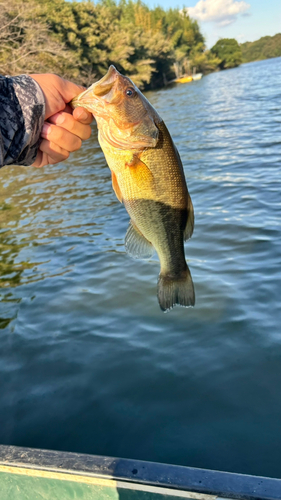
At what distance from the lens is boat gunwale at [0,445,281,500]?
193 centimetres

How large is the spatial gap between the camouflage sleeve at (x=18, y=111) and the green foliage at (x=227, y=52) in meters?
114

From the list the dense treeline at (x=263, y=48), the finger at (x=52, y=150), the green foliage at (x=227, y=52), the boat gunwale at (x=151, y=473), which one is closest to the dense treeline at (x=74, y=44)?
the finger at (x=52, y=150)

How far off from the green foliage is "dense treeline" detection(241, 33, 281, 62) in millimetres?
51429

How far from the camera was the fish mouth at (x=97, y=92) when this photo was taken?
2295 millimetres

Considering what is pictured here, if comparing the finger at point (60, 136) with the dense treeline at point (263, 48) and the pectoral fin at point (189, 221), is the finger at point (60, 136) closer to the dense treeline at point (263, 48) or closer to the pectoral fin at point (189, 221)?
the pectoral fin at point (189, 221)

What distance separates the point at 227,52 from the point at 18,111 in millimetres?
122248

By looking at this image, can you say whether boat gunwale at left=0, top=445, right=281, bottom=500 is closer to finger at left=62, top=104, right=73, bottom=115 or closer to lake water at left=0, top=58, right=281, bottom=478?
lake water at left=0, top=58, right=281, bottom=478

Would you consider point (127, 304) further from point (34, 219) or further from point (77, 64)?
point (77, 64)

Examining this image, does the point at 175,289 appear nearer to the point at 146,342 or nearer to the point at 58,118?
the point at 58,118

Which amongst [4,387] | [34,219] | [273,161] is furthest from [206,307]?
[273,161]

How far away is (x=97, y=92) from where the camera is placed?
2.31 meters

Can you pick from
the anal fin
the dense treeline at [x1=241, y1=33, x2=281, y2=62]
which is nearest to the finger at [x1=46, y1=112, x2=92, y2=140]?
the anal fin

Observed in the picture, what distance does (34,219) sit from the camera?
9430mm

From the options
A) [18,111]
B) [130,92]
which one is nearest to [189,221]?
[130,92]
